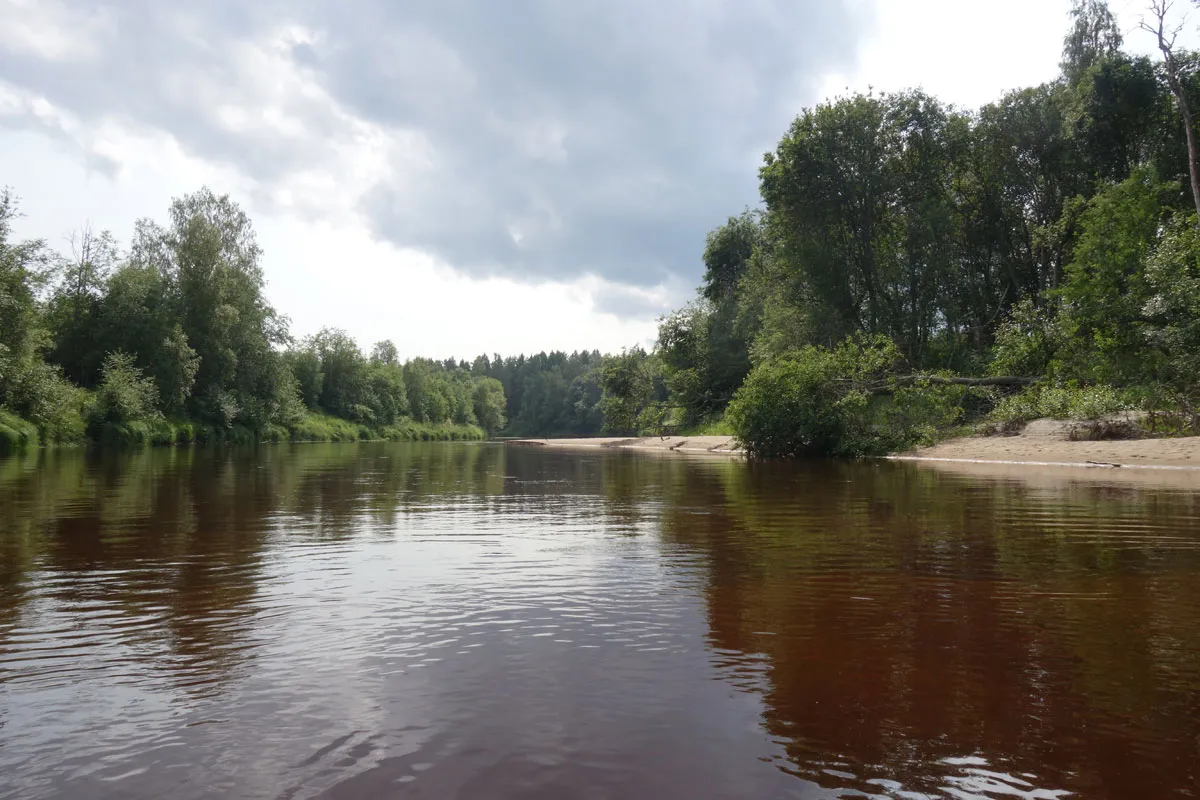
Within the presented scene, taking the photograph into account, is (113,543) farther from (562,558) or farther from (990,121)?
(990,121)

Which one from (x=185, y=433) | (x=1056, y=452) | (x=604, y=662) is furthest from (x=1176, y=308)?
(x=185, y=433)

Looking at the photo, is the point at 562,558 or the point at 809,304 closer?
the point at 562,558

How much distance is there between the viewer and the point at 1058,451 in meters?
24.5

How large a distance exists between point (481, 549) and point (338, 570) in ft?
6.29

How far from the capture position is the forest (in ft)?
99.0

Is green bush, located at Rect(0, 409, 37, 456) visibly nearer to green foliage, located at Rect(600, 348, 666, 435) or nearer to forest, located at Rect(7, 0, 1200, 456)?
forest, located at Rect(7, 0, 1200, 456)

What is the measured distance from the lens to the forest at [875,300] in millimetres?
30188

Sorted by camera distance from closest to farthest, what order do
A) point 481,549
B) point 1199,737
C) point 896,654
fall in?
point 1199,737
point 896,654
point 481,549

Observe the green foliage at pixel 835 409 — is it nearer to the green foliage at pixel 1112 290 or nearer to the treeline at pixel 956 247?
the treeline at pixel 956 247

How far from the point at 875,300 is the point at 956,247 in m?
6.41

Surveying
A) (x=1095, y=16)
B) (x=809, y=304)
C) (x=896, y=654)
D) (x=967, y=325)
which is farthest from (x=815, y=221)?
(x=896, y=654)

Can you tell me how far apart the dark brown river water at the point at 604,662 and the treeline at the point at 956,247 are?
2149 cm

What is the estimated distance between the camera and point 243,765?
310cm

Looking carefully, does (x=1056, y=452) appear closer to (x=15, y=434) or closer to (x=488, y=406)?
(x=15, y=434)
